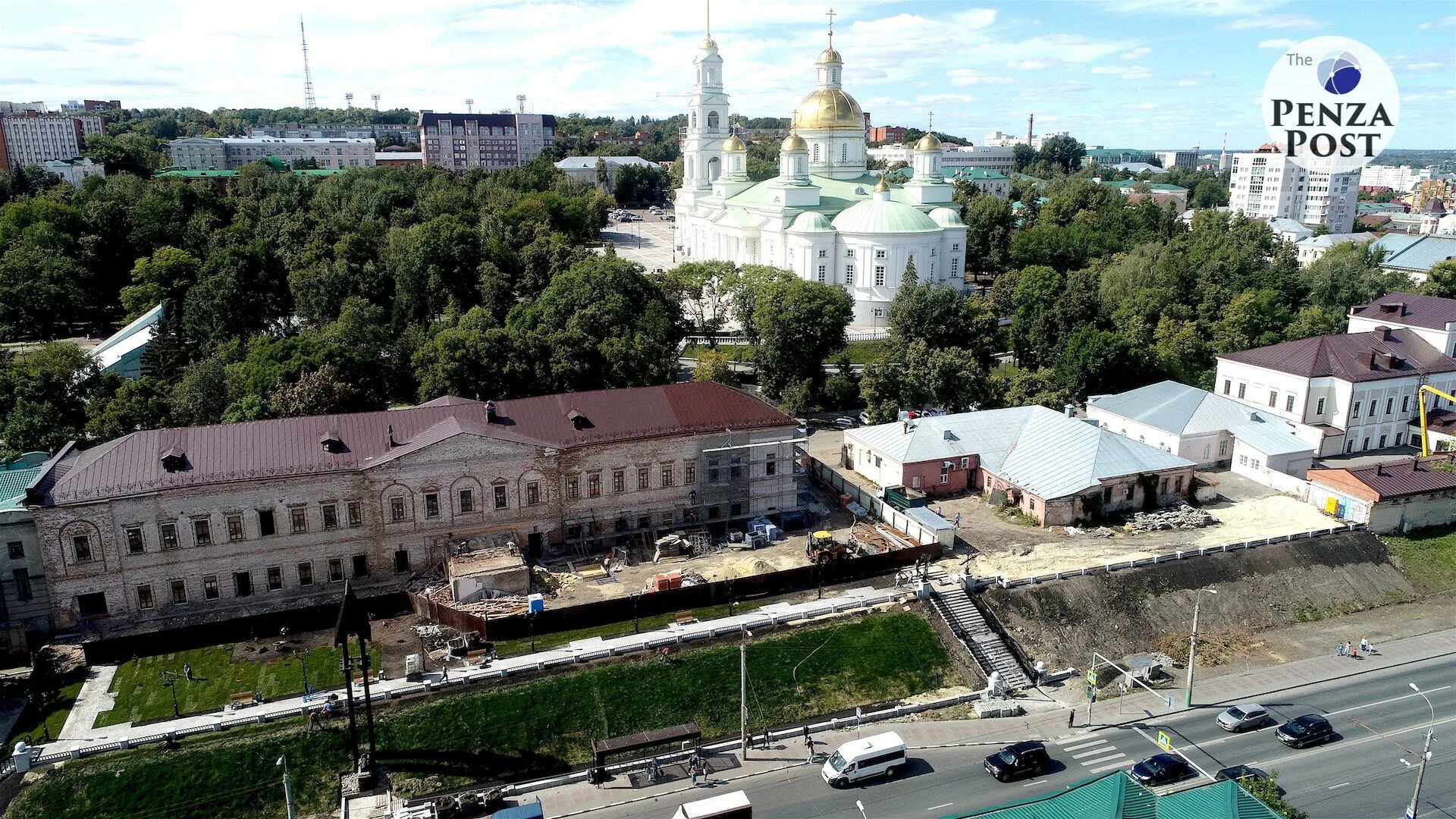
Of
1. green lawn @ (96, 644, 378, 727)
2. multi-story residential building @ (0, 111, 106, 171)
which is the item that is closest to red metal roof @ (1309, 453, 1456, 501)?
green lawn @ (96, 644, 378, 727)

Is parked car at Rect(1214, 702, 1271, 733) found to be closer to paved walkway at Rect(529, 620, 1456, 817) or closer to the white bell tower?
paved walkway at Rect(529, 620, 1456, 817)

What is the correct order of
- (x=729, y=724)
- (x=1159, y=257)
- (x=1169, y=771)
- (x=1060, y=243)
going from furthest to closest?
(x=1060, y=243)
(x=1159, y=257)
(x=729, y=724)
(x=1169, y=771)

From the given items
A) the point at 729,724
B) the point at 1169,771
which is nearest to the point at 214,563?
the point at 729,724

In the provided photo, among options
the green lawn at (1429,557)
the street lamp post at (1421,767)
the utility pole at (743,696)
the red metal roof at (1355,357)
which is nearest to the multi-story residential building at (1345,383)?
the red metal roof at (1355,357)

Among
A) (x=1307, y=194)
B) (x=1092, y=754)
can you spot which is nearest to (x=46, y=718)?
(x=1092, y=754)

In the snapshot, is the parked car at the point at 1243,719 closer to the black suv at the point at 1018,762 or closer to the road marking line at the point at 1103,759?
the road marking line at the point at 1103,759

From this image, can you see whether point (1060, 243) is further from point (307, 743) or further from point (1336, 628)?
point (307, 743)
